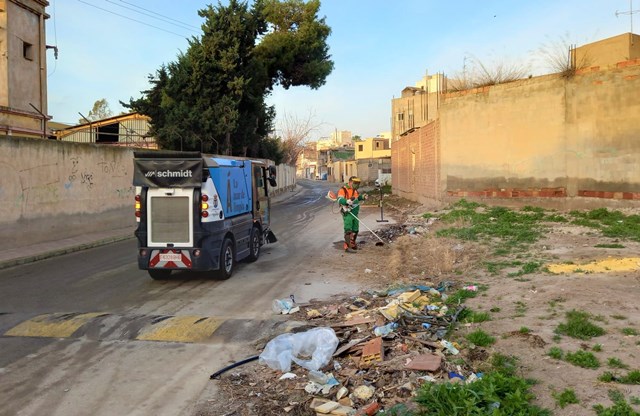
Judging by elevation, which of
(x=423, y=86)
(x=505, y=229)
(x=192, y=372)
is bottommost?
(x=192, y=372)

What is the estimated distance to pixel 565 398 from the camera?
3814 millimetres

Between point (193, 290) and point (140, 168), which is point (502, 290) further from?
point (140, 168)

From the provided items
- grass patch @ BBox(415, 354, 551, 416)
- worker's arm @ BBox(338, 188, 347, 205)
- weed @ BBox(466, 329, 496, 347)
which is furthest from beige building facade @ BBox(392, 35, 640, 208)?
grass patch @ BBox(415, 354, 551, 416)

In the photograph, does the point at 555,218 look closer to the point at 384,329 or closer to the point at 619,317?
the point at 619,317

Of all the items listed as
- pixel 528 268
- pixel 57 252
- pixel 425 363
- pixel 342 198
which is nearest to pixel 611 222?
pixel 528 268

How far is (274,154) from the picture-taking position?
1676 inches

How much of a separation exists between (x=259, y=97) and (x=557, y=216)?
19157mm

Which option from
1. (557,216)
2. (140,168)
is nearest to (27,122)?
(140,168)

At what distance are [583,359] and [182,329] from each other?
15.2 feet

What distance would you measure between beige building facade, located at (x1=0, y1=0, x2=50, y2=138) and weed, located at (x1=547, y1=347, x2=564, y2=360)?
20.9 metres

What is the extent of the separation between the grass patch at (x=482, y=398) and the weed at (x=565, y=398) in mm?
162

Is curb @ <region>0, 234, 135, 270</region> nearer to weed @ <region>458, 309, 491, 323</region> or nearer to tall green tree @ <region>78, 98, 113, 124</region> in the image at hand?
weed @ <region>458, 309, 491, 323</region>

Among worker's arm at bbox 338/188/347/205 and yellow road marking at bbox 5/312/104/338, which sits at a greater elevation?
worker's arm at bbox 338/188/347/205

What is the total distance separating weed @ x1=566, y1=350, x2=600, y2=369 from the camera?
4389 mm
